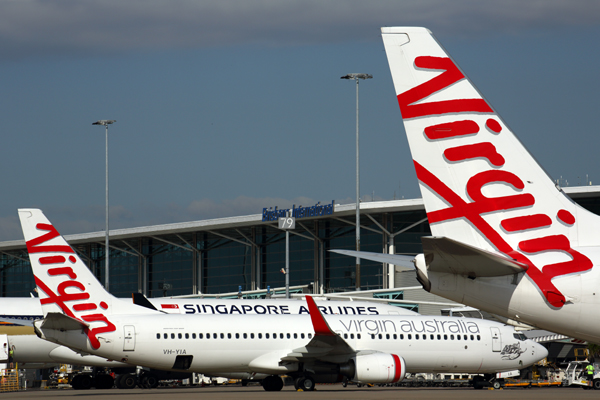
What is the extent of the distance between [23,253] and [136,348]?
216 ft

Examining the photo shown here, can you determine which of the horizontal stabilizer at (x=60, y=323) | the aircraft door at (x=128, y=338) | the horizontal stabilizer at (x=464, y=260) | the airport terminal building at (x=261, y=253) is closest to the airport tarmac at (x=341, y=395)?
the aircraft door at (x=128, y=338)

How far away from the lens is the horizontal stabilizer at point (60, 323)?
24.0 m

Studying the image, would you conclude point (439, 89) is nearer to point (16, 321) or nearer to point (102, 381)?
point (16, 321)

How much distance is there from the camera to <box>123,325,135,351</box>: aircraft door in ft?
82.5

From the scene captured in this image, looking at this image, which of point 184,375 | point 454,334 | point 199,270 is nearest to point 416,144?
point 454,334

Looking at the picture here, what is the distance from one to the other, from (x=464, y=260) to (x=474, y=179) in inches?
49.5

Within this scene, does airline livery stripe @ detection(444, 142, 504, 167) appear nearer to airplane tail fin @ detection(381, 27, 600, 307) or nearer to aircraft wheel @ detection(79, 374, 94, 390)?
airplane tail fin @ detection(381, 27, 600, 307)

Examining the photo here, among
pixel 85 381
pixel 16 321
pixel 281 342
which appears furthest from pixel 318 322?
pixel 16 321

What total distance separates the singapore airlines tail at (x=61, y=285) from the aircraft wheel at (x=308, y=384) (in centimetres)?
715

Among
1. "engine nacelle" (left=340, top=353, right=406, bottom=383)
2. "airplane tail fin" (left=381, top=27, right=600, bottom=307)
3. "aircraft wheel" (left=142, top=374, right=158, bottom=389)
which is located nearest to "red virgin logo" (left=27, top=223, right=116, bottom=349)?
"engine nacelle" (left=340, top=353, right=406, bottom=383)

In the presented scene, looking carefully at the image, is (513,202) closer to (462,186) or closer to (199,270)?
(462,186)

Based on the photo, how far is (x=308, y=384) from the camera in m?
27.3

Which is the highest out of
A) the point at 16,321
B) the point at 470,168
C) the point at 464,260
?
the point at 470,168

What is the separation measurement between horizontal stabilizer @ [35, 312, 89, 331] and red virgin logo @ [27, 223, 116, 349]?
13.7 inches
